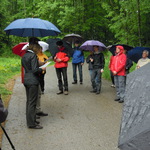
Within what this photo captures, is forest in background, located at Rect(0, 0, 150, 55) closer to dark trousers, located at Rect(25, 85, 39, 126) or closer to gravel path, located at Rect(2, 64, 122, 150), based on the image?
gravel path, located at Rect(2, 64, 122, 150)

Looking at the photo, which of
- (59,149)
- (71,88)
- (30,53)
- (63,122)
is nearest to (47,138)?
(59,149)

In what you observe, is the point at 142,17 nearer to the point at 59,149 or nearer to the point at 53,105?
the point at 53,105

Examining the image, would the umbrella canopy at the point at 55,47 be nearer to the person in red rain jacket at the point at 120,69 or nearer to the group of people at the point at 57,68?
the group of people at the point at 57,68

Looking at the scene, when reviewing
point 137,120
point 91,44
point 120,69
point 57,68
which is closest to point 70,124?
point 120,69

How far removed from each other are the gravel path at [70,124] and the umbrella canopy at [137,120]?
139 inches

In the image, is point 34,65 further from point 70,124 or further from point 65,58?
point 65,58

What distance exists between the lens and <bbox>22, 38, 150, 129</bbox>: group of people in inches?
202

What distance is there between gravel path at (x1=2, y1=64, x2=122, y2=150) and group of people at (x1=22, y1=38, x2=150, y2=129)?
336 mm

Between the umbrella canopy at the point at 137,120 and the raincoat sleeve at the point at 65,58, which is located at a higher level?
the umbrella canopy at the point at 137,120

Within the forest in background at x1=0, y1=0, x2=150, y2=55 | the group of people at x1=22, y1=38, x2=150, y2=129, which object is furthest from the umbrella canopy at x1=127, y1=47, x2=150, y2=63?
the forest in background at x1=0, y1=0, x2=150, y2=55

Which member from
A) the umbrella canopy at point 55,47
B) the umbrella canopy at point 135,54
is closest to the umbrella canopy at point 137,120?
the umbrella canopy at point 135,54

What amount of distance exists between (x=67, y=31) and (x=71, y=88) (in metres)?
19.2

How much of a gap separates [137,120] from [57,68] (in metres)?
8.06

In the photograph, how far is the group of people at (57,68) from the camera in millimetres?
5133
